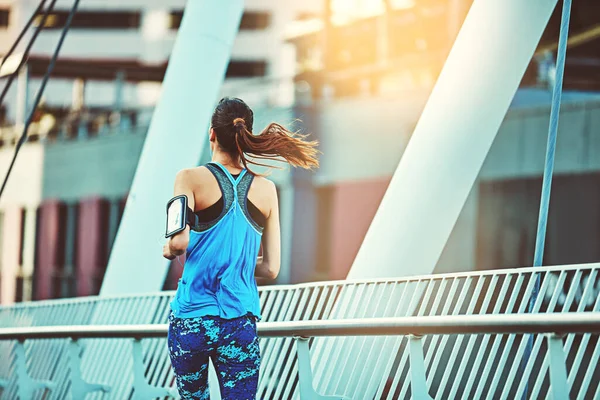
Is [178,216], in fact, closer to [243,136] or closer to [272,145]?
[243,136]

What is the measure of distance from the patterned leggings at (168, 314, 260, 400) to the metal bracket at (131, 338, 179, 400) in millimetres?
2673

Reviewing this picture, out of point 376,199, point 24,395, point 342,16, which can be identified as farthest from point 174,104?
point 342,16

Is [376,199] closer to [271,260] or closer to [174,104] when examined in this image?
[174,104]

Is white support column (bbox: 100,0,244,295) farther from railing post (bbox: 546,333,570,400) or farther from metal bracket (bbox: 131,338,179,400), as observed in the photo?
railing post (bbox: 546,333,570,400)

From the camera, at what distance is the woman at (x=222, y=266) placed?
5.13 meters

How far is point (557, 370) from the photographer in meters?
4.60

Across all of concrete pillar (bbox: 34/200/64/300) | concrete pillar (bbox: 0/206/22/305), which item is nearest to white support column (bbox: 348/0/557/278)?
concrete pillar (bbox: 34/200/64/300)

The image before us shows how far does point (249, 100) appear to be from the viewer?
2848cm

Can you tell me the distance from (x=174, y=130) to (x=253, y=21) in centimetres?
5533

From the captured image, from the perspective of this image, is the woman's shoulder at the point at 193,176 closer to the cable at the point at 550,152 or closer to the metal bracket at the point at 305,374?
the metal bracket at the point at 305,374

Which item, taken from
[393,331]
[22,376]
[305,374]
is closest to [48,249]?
[22,376]

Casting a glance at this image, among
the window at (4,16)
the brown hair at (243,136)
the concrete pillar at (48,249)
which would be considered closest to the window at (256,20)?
the window at (4,16)

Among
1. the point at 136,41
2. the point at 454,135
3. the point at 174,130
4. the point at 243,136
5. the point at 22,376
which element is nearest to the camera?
the point at 243,136

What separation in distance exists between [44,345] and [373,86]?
19.0 meters
